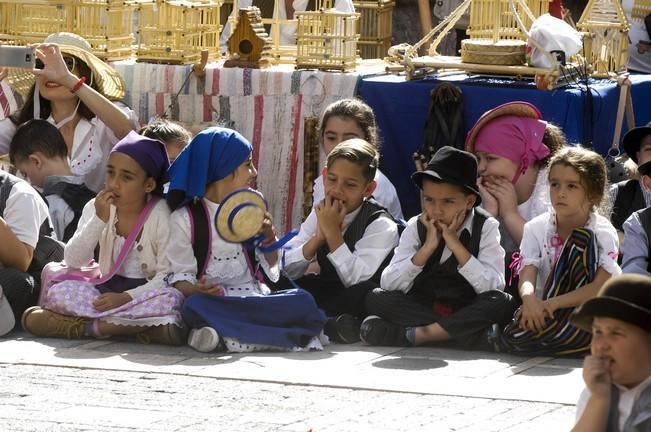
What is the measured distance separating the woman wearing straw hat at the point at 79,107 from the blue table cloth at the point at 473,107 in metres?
1.32

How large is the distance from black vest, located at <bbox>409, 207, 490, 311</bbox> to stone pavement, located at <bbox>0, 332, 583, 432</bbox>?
24cm

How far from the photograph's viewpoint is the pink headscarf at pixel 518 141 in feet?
22.7

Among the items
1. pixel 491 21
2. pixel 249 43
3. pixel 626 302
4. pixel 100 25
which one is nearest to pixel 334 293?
pixel 249 43

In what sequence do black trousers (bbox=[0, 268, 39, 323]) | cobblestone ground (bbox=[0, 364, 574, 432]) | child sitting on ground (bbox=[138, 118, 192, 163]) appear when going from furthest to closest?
child sitting on ground (bbox=[138, 118, 192, 163]) < black trousers (bbox=[0, 268, 39, 323]) < cobblestone ground (bbox=[0, 364, 574, 432])

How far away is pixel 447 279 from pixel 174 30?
268cm

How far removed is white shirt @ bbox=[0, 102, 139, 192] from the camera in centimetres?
769

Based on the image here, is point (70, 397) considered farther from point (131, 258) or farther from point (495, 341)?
point (495, 341)

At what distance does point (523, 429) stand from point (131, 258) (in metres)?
2.27

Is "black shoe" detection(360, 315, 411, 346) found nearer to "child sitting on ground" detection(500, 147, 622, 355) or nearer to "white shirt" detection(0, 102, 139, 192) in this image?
"child sitting on ground" detection(500, 147, 622, 355)

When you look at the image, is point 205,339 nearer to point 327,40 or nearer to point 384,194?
point 384,194

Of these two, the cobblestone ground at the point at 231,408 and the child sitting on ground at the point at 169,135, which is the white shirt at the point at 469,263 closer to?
the cobblestone ground at the point at 231,408

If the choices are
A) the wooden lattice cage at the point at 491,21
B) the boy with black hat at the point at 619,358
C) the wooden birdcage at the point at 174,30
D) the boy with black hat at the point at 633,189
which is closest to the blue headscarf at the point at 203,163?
the boy with black hat at the point at 633,189

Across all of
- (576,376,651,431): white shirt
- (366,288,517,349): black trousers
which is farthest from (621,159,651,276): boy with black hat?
(576,376,651,431): white shirt

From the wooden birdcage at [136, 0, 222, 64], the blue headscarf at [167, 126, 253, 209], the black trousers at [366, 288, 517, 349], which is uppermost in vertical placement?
the wooden birdcage at [136, 0, 222, 64]
